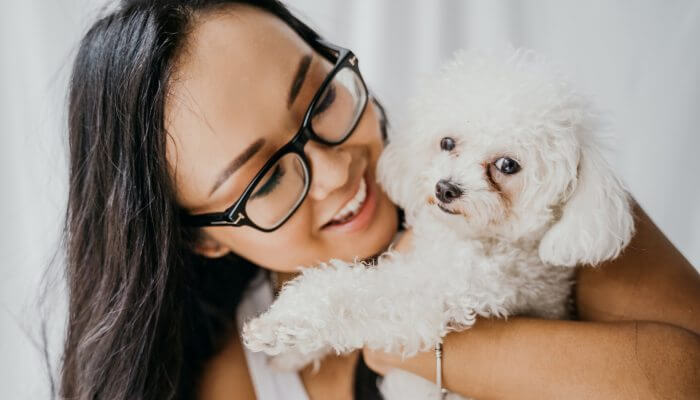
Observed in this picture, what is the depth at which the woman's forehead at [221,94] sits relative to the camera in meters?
0.88

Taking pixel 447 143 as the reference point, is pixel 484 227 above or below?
below

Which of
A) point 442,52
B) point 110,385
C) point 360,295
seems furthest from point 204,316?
point 442,52

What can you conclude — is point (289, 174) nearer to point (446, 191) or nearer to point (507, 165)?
point (446, 191)

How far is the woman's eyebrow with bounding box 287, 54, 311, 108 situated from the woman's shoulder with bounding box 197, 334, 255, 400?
66 cm

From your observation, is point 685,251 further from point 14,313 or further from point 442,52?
point 14,313

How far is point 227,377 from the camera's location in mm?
1206

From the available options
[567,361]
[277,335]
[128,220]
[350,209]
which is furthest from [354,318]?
[128,220]

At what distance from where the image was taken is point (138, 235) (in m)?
0.97

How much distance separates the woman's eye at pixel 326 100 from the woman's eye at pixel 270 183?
0.14m

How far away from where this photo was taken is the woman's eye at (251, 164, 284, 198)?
0.95 metres

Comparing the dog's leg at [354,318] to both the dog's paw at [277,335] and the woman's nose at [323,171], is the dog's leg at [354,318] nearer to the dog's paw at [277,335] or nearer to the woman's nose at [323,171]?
the dog's paw at [277,335]

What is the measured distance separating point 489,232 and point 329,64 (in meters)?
0.50

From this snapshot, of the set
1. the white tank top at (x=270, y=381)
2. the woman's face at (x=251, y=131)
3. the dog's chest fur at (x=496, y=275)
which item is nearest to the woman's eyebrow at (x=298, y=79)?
the woman's face at (x=251, y=131)

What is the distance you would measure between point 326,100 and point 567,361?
0.65 m
